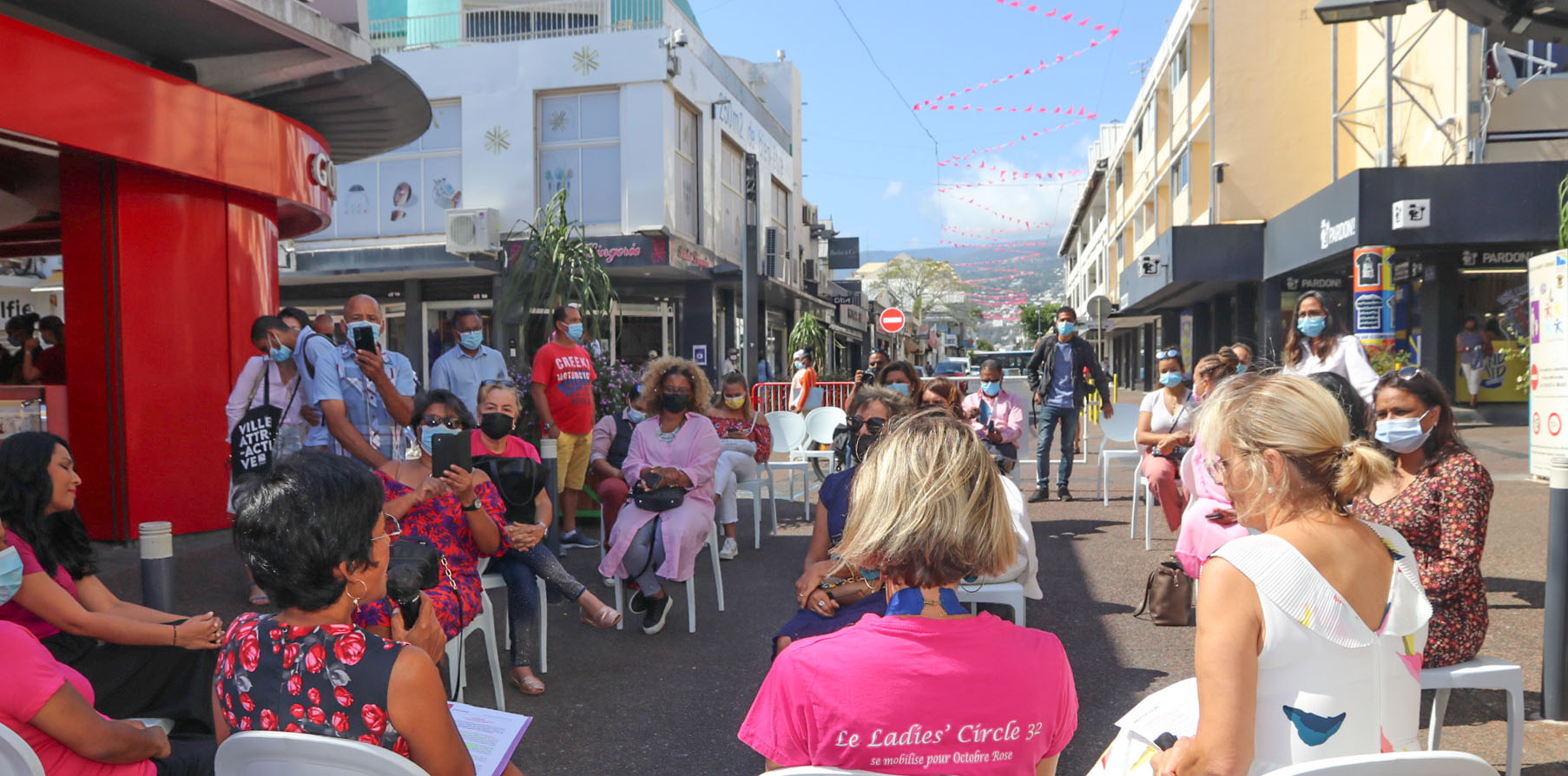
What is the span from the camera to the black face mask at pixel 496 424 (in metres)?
4.44

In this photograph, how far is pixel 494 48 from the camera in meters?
20.5

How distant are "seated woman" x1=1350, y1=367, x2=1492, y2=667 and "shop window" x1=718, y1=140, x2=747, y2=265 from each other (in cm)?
2050

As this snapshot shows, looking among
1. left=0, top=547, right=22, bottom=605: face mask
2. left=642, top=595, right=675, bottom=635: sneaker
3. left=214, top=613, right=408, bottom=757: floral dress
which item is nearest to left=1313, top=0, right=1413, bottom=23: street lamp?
left=642, top=595, right=675, bottom=635: sneaker

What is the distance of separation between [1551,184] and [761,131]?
61.2 feet

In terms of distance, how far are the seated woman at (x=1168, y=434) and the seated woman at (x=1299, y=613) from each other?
14.6 ft

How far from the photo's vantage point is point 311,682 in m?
1.82

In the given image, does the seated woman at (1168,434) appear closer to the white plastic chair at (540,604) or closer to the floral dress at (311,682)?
the white plastic chair at (540,604)

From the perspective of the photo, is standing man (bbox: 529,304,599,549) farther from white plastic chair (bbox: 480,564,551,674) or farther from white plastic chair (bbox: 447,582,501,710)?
white plastic chair (bbox: 447,582,501,710)

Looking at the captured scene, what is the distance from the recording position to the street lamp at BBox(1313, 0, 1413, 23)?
20.7 feet

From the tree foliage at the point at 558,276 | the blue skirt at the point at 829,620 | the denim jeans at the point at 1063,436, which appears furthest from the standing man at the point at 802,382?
the blue skirt at the point at 829,620

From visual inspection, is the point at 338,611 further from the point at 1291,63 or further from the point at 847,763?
the point at 1291,63

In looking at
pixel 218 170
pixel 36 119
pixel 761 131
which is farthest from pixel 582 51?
pixel 36 119

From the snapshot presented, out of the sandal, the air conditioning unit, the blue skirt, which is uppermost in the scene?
the air conditioning unit

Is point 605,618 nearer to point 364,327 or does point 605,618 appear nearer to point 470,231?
point 364,327
